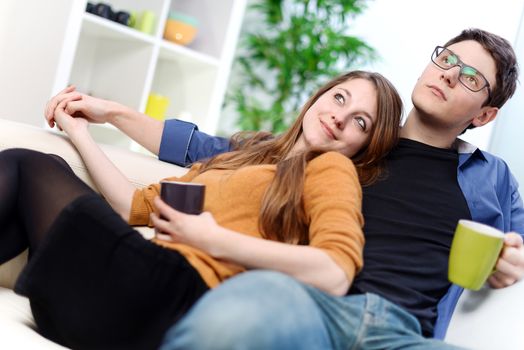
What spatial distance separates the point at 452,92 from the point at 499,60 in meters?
0.17

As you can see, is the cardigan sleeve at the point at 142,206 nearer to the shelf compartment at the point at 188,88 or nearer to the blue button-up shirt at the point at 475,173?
the blue button-up shirt at the point at 475,173

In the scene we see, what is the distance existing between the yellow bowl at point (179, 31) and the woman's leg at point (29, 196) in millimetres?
1993

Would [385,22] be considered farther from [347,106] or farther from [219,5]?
[347,106]

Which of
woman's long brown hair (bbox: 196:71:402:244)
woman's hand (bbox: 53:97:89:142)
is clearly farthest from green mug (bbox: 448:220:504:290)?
woman's hand (bbox: 53:97:89:142)

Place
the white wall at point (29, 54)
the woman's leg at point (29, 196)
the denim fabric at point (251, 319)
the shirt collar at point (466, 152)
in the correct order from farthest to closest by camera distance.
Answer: the white wall at point (29, 54)
the shirt collar at point (466, 152)
the woman's leg at point (29, 196)
the denim fabric at point (251, 319)

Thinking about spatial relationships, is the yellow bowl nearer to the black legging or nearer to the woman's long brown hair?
the woman's long brown hair

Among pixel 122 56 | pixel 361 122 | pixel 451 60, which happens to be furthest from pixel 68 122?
pixel 122 56

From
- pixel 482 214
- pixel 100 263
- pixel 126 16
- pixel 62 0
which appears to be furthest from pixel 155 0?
pixel 100 263

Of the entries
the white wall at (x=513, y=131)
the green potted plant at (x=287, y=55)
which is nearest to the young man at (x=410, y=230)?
the white wall at (x=513, y=131)

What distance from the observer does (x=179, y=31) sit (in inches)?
135

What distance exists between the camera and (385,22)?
4.61m

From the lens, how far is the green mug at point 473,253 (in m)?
1.35

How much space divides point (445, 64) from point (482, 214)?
414 mm

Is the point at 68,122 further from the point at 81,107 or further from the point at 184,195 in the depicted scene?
the point at 184,195
